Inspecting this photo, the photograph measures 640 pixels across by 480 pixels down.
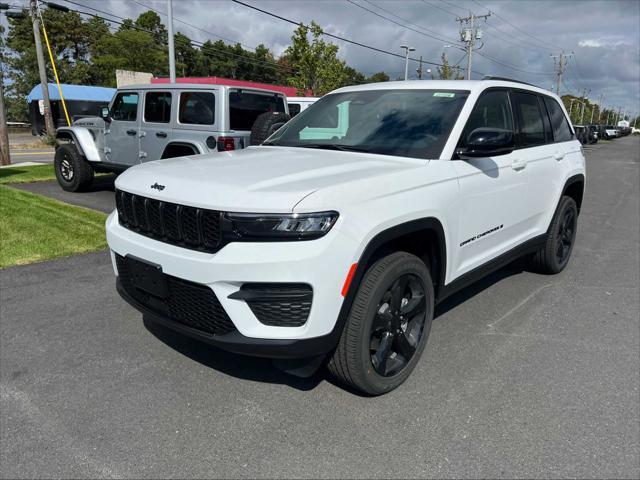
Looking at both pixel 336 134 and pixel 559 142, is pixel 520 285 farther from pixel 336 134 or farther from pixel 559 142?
pixel 336 134

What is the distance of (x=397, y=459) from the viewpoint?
2.45 metres

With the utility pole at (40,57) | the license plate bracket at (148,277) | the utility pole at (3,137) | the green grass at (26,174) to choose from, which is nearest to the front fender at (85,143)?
the green grass at (26,174)

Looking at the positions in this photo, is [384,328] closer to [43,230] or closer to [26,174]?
[43,230]

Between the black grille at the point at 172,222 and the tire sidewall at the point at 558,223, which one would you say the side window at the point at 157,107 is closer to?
the black grille at the point at 172,222

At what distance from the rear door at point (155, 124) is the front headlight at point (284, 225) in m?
6.09

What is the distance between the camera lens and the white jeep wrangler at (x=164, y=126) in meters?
7.39

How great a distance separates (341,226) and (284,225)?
28 cm

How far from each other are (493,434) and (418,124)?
2.04 meters

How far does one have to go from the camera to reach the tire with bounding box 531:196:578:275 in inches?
196

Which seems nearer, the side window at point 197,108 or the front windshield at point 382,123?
the front windshield at point 382,123

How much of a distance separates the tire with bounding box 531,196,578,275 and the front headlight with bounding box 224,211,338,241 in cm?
338

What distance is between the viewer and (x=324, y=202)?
238 centimetres

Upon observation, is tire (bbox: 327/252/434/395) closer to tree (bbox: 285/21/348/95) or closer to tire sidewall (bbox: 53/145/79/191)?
tire sidewall (bbox: 53/145/79/191)

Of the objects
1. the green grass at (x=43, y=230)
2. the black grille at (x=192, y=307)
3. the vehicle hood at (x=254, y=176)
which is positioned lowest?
the green grass at (x=43, y=230)
